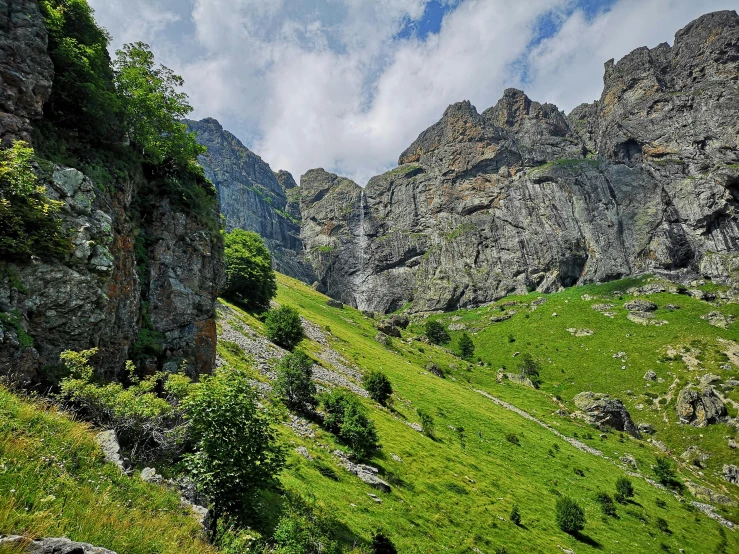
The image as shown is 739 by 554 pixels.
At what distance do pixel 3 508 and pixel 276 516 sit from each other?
1224cm

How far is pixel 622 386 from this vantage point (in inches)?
2977

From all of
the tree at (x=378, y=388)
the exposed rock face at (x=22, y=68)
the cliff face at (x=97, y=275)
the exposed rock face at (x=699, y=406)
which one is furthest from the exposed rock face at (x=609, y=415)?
the exposed rock face at (x=22, y=68)

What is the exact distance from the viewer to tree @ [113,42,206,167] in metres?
20.2

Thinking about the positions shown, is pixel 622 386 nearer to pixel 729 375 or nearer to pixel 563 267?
pixel 729 375

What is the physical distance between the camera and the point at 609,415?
62312 mm

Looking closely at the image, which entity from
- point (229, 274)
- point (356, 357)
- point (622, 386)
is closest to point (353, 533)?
point (356, 357)

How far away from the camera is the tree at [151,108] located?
2017 centimetres

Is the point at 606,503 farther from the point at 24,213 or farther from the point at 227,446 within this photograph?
the point at 24,213

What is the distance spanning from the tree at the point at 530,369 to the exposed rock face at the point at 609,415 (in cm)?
1714

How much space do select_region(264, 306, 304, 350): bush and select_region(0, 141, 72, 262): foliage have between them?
35.2 metres

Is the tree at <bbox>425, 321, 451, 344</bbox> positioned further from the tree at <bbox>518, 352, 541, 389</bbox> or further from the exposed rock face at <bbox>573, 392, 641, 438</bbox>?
the exposed rock face at <bbox>573, 392, 641, 438</bbox>

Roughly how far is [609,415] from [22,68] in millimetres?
79529

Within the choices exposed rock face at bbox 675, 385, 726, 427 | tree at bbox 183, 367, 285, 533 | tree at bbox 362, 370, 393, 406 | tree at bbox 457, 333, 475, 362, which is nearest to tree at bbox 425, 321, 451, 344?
tree at bbox 457, 333, 475, 362

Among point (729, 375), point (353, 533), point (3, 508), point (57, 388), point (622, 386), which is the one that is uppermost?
point (729, 375)
